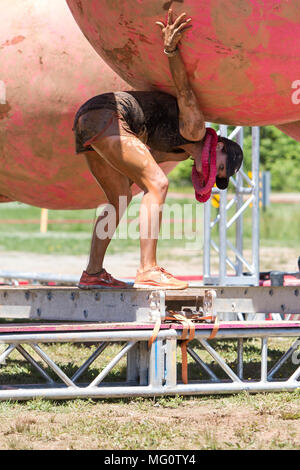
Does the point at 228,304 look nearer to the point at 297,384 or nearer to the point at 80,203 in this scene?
the point at 297,384

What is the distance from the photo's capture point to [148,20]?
A: 15.4 feet

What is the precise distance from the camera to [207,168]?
5.28 metres

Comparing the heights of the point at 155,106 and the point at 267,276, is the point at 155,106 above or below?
above

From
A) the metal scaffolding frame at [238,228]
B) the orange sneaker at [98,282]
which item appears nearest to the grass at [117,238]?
the metal scaffolding frame at [238,228]

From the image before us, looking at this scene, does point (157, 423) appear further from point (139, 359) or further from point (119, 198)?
point (119, 198)

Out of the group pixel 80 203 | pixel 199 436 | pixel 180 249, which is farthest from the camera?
pixel 180 249

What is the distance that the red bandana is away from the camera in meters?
5.25

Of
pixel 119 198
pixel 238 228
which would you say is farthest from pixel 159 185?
pixel 238 228

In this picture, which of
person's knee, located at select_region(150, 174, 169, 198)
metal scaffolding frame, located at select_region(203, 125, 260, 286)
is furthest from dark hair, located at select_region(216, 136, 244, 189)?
metal scaffolding frame, located at select_region(203, 125, 260, 286)

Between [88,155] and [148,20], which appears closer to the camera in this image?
[148,20]

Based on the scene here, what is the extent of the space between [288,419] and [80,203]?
2.88m

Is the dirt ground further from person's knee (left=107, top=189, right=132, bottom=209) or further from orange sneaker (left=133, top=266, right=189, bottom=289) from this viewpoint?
person's knee (left=107, top=189, right=132, bottom=209)

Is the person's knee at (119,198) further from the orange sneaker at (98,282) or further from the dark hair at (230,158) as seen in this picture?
the dark hair at (230,158)
